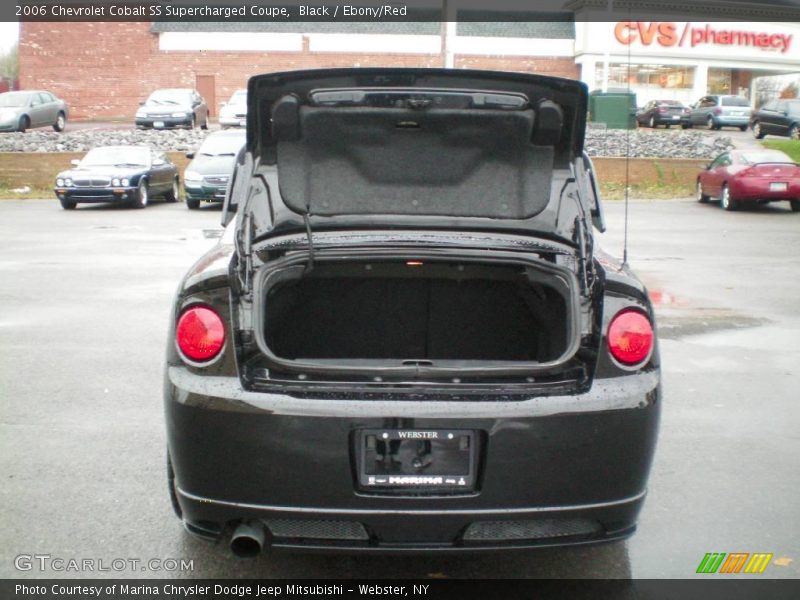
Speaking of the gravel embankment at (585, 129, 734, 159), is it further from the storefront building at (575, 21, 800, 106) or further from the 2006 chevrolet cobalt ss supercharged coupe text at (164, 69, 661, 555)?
the 2006 chevrolet cobalt ss supercharged coupe text at (164, 69, 661, 555)

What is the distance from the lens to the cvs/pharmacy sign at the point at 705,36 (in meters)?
51.3

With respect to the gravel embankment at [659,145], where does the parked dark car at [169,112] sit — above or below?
above

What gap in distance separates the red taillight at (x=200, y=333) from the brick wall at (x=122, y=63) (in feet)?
165

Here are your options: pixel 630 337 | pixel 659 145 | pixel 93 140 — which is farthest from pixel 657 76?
pixel 630 337

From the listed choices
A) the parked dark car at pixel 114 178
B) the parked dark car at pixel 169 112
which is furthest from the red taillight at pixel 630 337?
the parked dark car at pixel 169 112

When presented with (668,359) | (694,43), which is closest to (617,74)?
(694,43)

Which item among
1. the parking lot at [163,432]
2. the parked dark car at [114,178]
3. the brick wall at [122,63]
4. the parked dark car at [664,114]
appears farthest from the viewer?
the brick wall at [122,63]

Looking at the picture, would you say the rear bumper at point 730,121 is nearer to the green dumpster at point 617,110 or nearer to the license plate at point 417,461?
the green dumpster at point 617,110

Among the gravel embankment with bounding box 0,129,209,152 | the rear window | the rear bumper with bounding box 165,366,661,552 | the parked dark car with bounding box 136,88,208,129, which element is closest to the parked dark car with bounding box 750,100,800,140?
the rear window

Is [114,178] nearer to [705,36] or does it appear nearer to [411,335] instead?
[411,335]

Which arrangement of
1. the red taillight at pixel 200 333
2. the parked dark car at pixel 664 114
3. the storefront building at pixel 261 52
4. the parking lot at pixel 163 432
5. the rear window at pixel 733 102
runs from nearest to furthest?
the red taillight at pixel 200 333 → the parking lot at pixel 163 432 → the rear window at pixel 733 102 → the parked dark car at pixel 664 114 → the storefront building at pixel 261 52

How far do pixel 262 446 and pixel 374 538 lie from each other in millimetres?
478

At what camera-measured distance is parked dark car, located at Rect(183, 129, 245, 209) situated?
71.6ft

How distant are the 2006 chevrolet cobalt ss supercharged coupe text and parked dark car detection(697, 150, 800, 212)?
1894 centimetres
